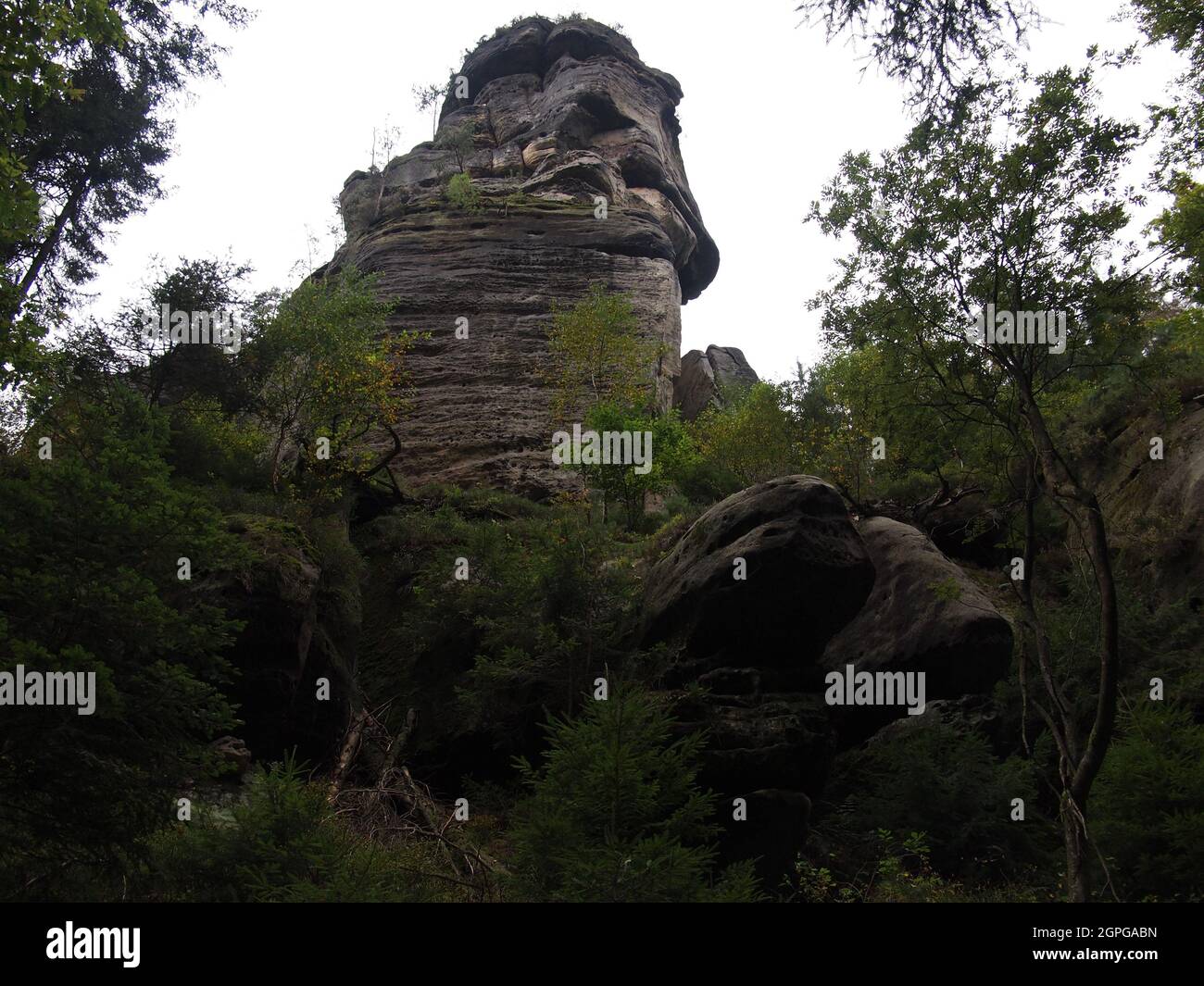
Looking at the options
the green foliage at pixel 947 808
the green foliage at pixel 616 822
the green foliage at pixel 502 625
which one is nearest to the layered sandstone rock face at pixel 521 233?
the green foliage at pixel 502 625

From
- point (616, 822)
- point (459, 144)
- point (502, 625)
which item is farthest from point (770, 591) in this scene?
point (459, 144)

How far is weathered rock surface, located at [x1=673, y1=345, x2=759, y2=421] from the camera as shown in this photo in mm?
41188

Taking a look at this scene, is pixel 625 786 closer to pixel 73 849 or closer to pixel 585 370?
pixel 73 849

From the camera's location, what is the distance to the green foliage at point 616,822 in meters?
6.58

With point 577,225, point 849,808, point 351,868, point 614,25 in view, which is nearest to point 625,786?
point 351,868

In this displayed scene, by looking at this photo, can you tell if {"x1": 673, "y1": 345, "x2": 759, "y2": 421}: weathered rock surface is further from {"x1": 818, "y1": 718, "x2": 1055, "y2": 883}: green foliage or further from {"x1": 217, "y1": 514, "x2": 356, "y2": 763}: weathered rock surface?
{"x1": 818, "y1": 718, "x2": 1055, "y2": 883}: green foliage

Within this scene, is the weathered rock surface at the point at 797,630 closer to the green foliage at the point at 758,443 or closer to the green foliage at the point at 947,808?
the green foliage at the point at 947,808

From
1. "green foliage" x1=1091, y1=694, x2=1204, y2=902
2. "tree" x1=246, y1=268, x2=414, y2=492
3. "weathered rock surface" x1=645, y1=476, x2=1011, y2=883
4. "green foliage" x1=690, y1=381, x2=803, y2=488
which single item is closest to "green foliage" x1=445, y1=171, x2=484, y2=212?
"green foliage" x1=690, y1=381, x2=803, y2=488

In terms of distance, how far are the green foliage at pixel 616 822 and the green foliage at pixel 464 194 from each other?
3393 cm

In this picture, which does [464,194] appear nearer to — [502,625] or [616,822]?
[502,625]

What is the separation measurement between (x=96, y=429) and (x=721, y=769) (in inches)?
350

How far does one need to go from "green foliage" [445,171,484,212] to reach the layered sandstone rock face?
16.3 inches

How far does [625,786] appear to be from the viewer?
7594 millimetres

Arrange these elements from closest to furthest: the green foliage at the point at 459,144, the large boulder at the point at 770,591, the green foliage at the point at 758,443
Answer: the large boulder at the point at 770,591 → the green foliage at the point at 758,443 → the green foliage at the point at 459,144
